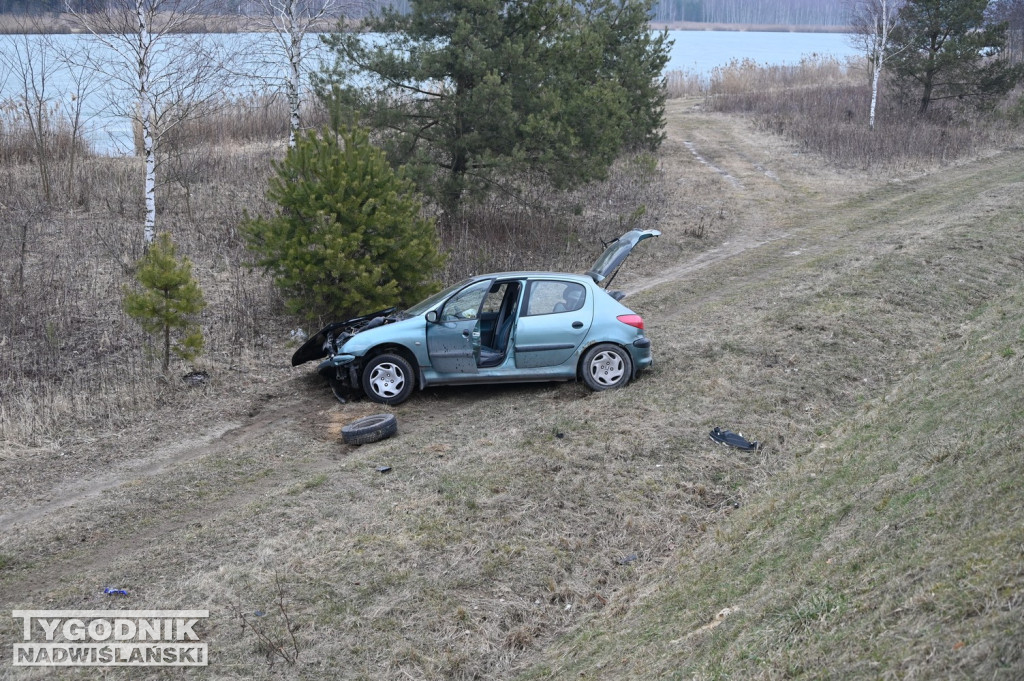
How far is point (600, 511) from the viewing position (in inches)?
309

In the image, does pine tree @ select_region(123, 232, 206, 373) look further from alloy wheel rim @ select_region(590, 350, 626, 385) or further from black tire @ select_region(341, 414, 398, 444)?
alloy wheel rim @ select_region(590, 350, 626, 385)

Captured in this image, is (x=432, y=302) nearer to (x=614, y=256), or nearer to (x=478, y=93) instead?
(x=614, y=256)

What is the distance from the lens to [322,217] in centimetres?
1238

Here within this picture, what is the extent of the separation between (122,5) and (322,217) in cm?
655

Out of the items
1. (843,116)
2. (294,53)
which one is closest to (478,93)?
(294,53)

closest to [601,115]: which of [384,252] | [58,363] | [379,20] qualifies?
[379,20]

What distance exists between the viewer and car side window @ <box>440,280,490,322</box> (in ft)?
34.3

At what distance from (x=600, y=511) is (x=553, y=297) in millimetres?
3431

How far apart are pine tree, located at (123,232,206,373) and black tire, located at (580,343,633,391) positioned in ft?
16.0

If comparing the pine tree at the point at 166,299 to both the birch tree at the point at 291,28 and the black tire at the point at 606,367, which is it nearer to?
the black tire at the point at 606,367

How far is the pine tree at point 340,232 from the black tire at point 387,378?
235 centimetres

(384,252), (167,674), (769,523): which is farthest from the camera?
(384,252)

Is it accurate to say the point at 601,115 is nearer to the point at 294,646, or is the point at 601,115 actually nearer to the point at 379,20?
the point at 379,20

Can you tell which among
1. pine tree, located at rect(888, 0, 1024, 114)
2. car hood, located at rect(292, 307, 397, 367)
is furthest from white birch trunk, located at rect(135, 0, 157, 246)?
pine tree, located at rect(888, 0, 1024, 114)
